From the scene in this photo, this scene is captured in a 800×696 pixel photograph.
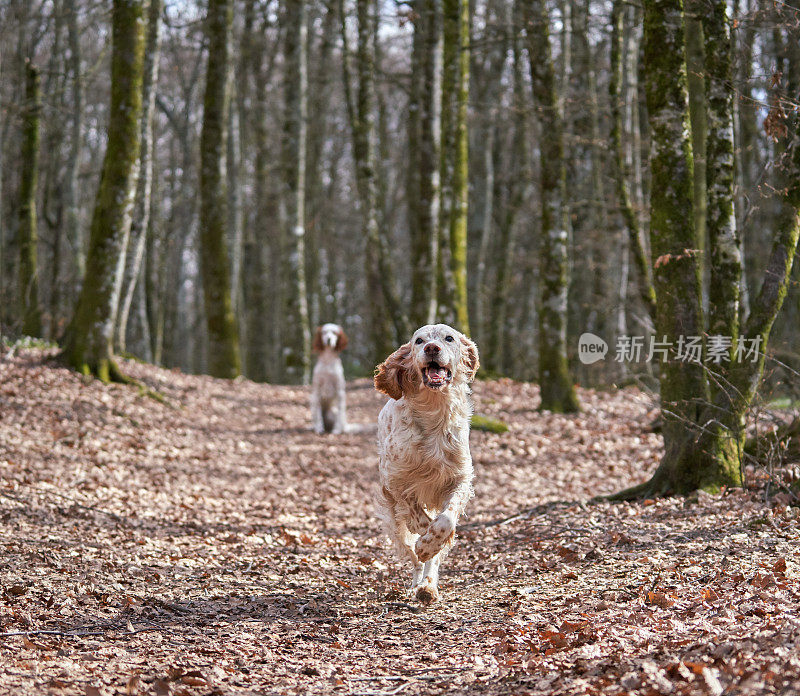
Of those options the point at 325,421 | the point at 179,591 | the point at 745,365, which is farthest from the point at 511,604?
the point at 325,421

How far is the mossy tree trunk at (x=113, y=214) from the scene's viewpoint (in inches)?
449

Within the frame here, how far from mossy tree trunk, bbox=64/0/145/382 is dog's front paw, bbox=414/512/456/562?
773cm

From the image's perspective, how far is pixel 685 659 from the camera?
324 centimetres

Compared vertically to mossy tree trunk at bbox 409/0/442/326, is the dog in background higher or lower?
lower

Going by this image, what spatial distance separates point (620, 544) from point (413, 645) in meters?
2.25

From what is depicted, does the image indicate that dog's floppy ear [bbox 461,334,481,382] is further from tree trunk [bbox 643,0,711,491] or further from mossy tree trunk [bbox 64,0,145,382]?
mossy tree trunk [bbox 64,0,145,382]

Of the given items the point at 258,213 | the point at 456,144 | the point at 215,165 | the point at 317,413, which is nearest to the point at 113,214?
the point at 317,413

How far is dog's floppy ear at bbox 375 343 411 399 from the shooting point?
18.7 feet

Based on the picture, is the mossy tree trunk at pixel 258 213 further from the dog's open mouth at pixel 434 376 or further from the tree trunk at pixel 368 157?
the dog's open mouth at pixel 434 376

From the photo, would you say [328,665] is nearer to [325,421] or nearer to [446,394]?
[446,394]

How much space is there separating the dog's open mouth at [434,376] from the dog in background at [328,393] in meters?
7.21

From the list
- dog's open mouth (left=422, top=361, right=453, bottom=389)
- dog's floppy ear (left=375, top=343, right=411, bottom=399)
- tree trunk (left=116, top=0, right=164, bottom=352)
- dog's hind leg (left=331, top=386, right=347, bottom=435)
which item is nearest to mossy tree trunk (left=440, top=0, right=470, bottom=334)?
dog's hind leg (left=331, top=386, right=347, bottom=435)

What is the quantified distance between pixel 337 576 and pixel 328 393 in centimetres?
692

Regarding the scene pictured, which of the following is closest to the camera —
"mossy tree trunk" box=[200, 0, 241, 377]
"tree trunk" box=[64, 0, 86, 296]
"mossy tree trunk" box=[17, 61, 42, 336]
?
"mossy tree trunk" box=[200, 0, 241, 377]
